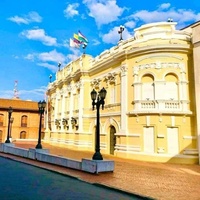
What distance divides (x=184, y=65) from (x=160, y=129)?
5.16 m

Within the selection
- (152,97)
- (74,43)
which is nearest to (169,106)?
(152,97)

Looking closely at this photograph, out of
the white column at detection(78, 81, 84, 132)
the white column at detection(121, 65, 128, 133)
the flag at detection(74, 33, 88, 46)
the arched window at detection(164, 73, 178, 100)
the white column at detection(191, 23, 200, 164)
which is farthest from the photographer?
the flag at detection(74, 33, 88, 46)

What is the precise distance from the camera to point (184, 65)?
55.2 feet

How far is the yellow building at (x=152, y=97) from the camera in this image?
16.1m

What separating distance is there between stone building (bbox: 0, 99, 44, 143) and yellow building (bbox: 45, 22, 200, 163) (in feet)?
88.4

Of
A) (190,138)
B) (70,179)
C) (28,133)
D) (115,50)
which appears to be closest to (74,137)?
(115,50)

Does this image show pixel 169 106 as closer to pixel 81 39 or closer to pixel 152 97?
pixel 152 97

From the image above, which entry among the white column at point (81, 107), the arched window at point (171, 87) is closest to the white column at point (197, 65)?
the arched window at point (171, 87)

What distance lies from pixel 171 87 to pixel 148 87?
1.69 m

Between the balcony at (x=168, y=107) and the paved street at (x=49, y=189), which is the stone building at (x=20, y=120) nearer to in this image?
the balcony at (x=168, y=107)

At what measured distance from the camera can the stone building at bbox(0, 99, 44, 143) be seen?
41.8m

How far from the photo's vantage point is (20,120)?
43.5 metres

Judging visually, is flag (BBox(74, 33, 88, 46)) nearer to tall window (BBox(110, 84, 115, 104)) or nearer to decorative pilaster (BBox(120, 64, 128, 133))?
tall window (BBox(110, 84, 115, 104))

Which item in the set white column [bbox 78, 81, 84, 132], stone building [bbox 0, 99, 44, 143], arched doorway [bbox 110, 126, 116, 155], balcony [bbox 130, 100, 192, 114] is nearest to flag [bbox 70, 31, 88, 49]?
white column [bbox 78, 81, 84, 132]
